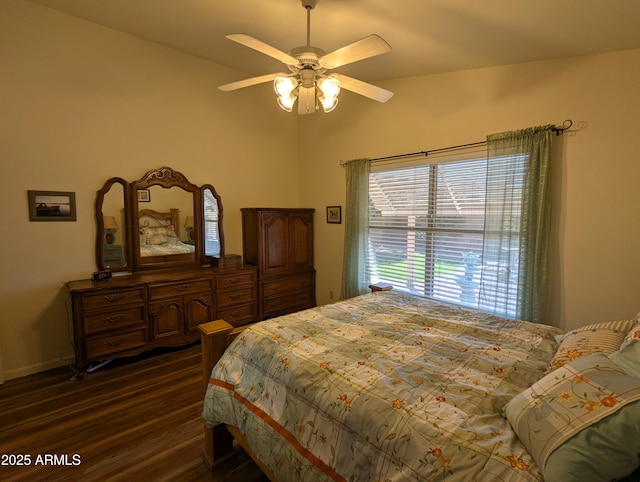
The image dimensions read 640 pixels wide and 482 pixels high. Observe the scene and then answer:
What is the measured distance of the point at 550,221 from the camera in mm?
2561

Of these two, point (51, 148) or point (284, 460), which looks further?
point (51, 148)

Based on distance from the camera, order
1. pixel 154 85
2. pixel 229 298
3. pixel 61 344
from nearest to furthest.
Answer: pixel 61 344 → pixel 154 85 → pixel 229 298

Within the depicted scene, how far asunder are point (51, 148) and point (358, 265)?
Answer: 10.9ft

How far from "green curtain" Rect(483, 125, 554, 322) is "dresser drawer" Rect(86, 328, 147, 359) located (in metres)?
3.37

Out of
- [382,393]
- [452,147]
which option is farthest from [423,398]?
[452,147]

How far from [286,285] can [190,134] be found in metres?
2.21

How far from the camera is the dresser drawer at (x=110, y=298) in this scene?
9.03 feet

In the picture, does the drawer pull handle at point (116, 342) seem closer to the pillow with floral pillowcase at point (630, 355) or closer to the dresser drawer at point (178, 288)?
the dresser drawer at point (178, 288)

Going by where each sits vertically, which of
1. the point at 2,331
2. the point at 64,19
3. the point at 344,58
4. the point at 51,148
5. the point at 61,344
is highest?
the point at 64,19

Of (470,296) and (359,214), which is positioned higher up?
(359,214)

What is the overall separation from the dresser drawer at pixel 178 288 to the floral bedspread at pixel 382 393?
1620 millimetres

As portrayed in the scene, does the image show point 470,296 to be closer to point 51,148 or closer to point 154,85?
point 154,85

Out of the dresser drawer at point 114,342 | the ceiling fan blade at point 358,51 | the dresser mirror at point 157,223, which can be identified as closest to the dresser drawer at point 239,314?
the dresser mirror at point 157,223

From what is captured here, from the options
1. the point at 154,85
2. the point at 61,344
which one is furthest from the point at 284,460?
the point at 154,85
